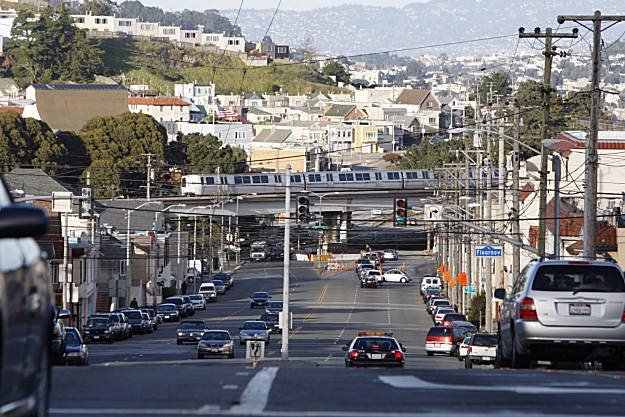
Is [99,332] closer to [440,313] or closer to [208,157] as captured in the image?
[440,313]

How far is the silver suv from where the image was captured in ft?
54.5

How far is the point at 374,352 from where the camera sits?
30.5 m

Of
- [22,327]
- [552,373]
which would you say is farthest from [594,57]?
[22,327]

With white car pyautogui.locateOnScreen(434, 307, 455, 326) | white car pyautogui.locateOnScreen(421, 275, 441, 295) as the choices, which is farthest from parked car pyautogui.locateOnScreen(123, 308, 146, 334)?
white car pyautogui.locateOnScreen(421, 275, 441, 295)

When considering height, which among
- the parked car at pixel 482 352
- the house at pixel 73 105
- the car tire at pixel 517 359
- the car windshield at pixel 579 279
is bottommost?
the parked car at pixel 482 352

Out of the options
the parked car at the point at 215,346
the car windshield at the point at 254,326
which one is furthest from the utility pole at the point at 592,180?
the car windshield at the point at 254,326

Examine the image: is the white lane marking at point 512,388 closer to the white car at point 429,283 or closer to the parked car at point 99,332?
the parked car at point 99,332

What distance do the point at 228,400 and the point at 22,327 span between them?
4714mm

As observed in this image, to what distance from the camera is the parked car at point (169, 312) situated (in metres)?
70.2

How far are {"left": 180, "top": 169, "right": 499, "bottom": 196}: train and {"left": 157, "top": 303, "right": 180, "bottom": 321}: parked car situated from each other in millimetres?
22633

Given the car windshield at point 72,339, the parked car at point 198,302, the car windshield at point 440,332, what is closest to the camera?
the car windshield at point 72,339

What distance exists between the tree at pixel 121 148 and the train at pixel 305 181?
10523mm

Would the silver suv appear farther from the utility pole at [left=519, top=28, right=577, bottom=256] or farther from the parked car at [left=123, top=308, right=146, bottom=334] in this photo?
the parked car at [left=123, top=308, right=146, bottom=334]

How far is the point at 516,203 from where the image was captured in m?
44.7
